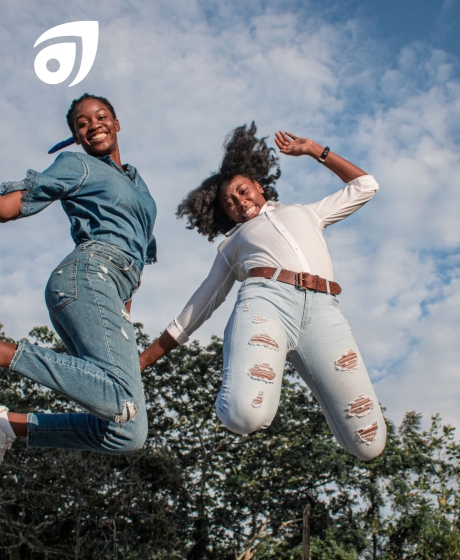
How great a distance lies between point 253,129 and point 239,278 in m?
1.64

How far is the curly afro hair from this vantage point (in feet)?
14.9

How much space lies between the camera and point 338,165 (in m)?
4.01

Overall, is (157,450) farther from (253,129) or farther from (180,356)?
(253,129)

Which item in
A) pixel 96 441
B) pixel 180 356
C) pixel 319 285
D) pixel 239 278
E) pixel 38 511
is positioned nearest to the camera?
pixel 96 441

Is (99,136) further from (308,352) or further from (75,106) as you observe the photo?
(308,352)

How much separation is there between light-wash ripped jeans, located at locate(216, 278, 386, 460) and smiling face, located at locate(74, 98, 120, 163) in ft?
3.54

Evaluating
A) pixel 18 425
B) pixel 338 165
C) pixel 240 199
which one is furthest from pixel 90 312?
pixel 338 165

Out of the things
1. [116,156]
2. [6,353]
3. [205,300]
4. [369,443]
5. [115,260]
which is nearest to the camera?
[6,353]

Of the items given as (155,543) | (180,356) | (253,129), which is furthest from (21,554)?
(253,129)

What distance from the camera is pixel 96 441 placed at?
2764 millimetres

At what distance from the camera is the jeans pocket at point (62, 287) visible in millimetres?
2715

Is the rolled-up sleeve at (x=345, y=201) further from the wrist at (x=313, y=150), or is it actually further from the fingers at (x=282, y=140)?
the fingers at (x=282, y=140)

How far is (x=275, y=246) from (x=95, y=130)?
1190 millimetres

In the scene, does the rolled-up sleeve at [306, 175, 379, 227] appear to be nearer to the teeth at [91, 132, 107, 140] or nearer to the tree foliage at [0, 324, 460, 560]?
the teeth at [91, 132, 107, 140]
